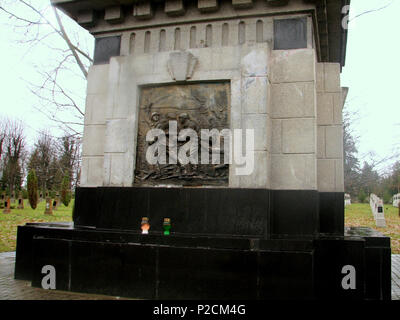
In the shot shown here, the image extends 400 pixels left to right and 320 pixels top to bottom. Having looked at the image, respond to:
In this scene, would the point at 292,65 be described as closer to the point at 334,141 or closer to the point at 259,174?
the point at 334,141

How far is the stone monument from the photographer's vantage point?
550cm

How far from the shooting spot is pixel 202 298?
5469 millimetres

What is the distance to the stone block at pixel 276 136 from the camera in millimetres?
6375

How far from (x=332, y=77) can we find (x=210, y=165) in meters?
3.35

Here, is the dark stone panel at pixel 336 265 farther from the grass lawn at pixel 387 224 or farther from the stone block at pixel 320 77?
the grass lawn at pixel 387 224

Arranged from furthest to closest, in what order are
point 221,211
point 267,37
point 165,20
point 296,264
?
point 165,20
point 267,37
point 221,211
point 296,264

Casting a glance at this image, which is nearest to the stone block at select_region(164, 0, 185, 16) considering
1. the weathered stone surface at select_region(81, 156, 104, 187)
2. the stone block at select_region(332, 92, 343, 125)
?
the weathered stone surface at select_region(81, 156, 104, 187)

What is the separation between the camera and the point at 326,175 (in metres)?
7.21

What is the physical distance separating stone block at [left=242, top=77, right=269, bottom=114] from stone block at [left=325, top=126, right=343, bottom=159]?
1880 millimetres

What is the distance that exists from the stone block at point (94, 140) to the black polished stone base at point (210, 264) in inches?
69.1

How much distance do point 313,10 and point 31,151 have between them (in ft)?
195

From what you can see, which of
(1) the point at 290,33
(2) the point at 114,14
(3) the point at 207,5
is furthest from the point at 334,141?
(2) the point at 114,14

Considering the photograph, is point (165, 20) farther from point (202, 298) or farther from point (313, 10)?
point (202, 298)
